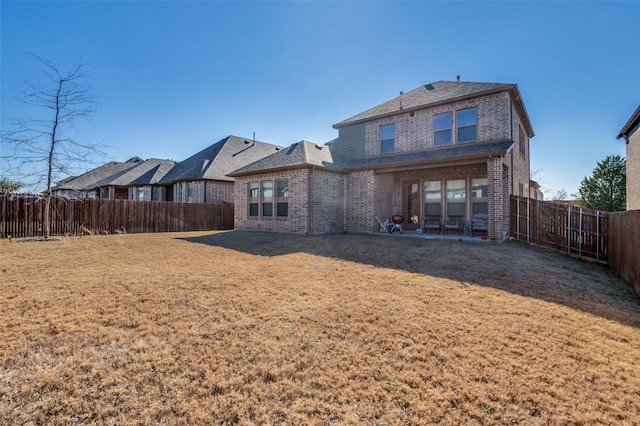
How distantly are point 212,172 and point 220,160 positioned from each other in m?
1.87

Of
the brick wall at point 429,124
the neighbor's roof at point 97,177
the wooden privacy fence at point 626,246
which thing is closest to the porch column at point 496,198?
the brick wall at point 429,124

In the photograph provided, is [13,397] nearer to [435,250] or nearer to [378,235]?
[435,250]

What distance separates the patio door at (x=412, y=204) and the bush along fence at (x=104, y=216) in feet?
39.3

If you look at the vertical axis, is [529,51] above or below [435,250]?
above

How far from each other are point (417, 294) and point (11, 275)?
25.7 feet

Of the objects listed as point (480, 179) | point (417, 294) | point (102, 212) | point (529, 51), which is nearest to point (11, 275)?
point (417, 294)

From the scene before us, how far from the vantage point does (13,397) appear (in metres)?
2.23

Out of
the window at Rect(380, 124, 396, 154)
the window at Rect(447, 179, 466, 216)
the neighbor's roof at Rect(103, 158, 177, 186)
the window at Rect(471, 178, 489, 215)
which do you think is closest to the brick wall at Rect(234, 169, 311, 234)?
the window at Rect(380, 124, 396, 154)

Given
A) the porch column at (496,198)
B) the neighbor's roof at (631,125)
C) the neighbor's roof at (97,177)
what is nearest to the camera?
the porch column at (496,198)

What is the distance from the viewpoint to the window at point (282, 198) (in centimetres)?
1420

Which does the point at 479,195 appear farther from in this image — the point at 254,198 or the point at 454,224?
the point at 254,198

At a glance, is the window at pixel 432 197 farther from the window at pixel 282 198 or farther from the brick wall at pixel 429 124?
the window at pixel 282 198

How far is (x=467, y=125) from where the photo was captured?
12.6 metres

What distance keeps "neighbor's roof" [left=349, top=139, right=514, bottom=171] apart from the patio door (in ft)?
6.12
